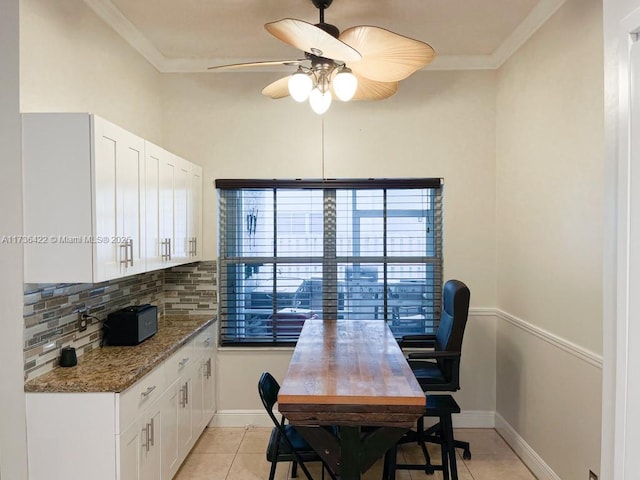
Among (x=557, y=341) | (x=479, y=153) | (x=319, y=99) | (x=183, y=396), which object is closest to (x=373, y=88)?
(x=319, y=99)

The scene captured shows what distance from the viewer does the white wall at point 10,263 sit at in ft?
6.47

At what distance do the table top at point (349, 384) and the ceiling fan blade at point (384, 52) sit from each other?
61.3 inches

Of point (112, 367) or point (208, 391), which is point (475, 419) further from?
point (112, 367)

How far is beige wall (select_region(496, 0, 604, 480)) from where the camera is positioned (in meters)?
2.26

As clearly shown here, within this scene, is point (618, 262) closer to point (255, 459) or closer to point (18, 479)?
point (18, 479)

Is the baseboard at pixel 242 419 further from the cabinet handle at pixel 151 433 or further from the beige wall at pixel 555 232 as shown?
the beige wall at pixel 555 232

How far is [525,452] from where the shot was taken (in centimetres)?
301

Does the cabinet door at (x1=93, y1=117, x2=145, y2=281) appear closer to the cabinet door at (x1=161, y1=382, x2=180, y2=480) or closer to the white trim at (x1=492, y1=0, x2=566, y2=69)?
the cabinet door at (x1=161, y1=382, x2=180, y2=480)

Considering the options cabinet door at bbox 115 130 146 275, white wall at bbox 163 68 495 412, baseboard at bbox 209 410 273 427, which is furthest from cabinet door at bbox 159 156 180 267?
baseboard at bbox 209 410 273 427

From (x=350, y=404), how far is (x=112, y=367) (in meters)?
1.24

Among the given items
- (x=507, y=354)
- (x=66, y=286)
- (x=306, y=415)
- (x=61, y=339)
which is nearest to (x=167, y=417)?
(x=61, y=339)

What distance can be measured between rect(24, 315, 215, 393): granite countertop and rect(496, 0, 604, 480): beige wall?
7.54 ft

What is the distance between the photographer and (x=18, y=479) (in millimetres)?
1981

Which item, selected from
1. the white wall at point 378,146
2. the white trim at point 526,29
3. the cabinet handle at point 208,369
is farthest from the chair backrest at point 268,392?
the white trim at point 526,29
